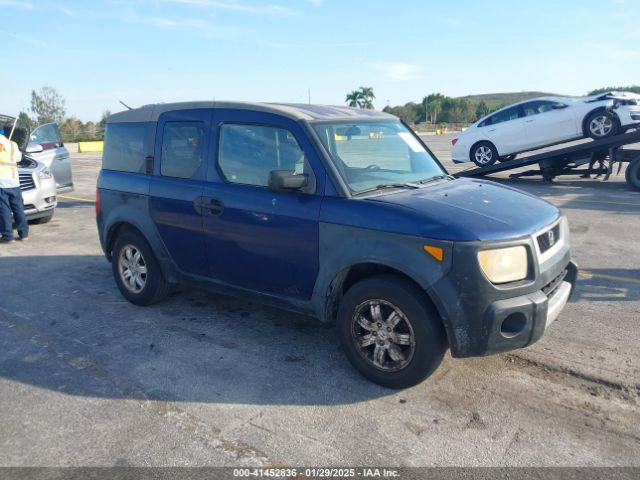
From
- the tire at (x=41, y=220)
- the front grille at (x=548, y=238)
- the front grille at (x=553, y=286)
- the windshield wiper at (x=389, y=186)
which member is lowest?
the tire at (x=41, y=220)

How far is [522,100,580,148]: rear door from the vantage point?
45.5 feet

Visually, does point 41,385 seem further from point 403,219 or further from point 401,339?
point 403,219

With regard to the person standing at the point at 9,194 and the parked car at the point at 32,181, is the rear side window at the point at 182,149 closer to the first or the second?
the person standing at the point at 9,194

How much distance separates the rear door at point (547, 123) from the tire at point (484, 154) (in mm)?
1005

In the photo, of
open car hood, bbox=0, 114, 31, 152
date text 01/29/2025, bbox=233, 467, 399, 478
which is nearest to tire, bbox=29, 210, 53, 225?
open car hood, bbox=0, 114, 31, 152

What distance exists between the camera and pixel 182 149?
4.82 metres

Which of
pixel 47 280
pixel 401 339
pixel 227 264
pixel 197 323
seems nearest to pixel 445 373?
pixel 401 339

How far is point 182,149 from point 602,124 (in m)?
12.0

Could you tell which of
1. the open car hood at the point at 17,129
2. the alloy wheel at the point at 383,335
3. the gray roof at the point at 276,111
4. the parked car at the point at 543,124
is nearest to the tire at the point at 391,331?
the alloy wheel at the point at 383,335

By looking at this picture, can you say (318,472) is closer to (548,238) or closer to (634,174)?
(548,238)

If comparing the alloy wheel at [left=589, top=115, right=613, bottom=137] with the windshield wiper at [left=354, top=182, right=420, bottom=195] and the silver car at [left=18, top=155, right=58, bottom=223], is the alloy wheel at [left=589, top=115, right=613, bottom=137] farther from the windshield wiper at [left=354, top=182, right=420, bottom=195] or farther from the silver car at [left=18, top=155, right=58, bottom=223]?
the silver car at [left=18, top=155, right=58, bottom=223]

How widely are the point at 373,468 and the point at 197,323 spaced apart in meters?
2.55

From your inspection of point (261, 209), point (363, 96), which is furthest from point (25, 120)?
point (363, 96)

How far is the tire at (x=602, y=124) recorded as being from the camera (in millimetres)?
13164
